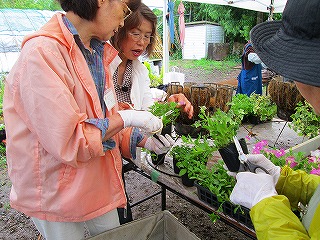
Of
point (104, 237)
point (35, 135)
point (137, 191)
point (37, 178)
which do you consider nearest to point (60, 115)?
point (35, 135)

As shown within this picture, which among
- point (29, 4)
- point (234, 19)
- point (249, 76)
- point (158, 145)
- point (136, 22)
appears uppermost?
point (136, 22)

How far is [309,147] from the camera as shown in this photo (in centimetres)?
202

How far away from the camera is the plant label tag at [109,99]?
135 cm

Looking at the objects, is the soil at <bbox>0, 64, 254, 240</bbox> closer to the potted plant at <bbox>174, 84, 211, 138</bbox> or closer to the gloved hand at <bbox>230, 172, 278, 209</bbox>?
the potted plant at <bbox>174, 84, 211, 138</bbox>

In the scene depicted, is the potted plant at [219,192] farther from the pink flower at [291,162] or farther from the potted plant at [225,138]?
the pink flower at [291,162]

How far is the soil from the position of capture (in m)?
2.73

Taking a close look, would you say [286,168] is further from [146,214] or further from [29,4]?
[29,4]

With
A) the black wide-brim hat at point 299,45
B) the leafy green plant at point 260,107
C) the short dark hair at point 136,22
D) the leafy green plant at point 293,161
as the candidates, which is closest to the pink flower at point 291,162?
the leafy green plant at point 293,161

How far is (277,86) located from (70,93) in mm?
1967

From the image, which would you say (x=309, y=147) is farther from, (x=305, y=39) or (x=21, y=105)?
(x=21, y=105)

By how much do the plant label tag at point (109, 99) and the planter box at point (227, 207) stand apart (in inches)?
22.9

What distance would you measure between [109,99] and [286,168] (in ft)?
2.89

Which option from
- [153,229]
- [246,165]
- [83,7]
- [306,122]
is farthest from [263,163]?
[306,122]

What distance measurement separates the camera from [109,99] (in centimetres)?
137
